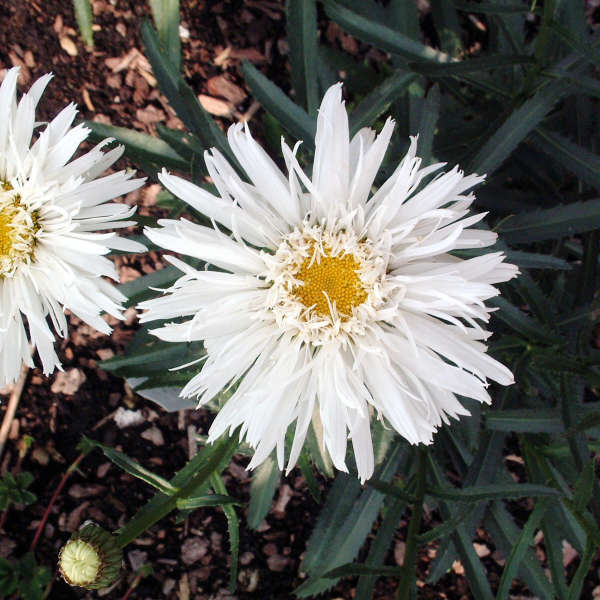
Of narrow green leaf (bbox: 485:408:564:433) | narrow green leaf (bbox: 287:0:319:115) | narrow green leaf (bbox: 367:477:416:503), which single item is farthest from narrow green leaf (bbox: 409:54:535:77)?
narrow green leaf (bbox: 367:477:416:503)

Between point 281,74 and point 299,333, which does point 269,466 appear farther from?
point 281,74

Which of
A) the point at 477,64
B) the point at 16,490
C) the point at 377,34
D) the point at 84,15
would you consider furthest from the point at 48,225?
the point at 16,490

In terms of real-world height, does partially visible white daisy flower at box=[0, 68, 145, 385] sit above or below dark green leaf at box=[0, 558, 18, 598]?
above

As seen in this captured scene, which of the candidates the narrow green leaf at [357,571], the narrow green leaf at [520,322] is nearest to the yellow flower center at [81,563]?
the narrow green leaf at [357,571]

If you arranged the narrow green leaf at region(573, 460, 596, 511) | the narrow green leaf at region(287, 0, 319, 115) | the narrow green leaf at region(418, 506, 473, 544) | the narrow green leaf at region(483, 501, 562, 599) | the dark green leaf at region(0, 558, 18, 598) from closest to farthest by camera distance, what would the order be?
the narrow green leaf at region(573, 460, 596, 511) < the narrow green leaf at region(418, 506, 473, 544) < the narrow green leaf at region(287, 0, 319, 115) < the narrow green leaf at region(483, 501, 562, 599) < the dark green leaf at region(0, 558, 18, 598)

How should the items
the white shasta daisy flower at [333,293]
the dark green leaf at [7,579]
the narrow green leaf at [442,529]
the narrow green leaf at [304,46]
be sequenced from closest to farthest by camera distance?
the white shasta daisy flower at [333,293]
the narrow green leaf at [442,529]
the narrow green leaf at [304,46]
the dark green leaf at [7,579]

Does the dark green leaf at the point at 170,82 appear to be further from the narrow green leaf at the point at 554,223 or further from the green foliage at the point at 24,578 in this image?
the green foliage at the point at 24,578

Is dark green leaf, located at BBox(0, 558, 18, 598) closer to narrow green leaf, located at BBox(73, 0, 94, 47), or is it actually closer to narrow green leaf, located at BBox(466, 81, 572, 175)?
narrow green leaf, located at BBox(73, 0, 94, 47)

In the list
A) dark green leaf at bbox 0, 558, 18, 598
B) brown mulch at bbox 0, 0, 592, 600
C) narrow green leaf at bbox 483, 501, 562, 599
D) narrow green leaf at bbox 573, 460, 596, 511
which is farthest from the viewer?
brown mulch at bbox 0, 0, 592, 600
